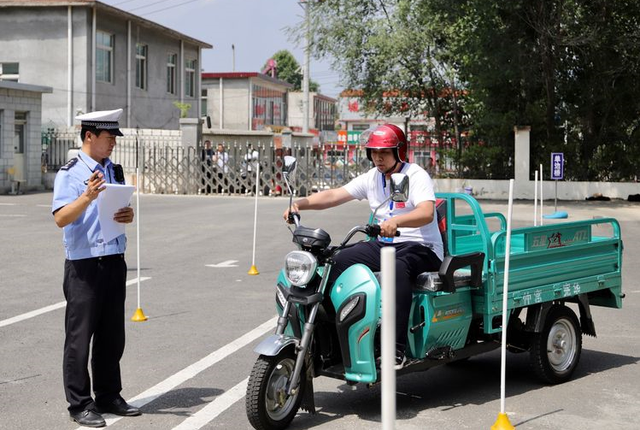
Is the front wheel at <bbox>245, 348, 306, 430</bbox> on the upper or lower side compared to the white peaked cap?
lower

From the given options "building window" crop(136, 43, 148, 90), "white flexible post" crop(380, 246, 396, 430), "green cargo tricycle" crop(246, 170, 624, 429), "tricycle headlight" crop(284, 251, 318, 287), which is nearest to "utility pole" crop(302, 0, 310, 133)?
"building window" crop(136, 43, 148, 90)

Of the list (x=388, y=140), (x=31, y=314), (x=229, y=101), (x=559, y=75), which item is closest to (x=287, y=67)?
(x=229, y=101)

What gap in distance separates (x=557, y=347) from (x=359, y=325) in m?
2.04

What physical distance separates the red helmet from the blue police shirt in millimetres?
1751

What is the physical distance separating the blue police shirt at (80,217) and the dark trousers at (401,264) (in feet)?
4.66

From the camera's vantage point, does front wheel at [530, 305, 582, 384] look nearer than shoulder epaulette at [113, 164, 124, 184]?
No

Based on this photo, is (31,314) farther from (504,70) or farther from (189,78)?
(189,78)

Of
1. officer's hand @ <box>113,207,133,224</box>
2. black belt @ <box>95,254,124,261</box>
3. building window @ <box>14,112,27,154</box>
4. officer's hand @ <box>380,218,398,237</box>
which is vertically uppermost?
building window @ <box>14,112,27,154</box>

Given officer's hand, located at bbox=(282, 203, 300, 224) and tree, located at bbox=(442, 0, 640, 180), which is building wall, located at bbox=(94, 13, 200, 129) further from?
officer's hand, located at bbox=(282, 203, 300, 224)

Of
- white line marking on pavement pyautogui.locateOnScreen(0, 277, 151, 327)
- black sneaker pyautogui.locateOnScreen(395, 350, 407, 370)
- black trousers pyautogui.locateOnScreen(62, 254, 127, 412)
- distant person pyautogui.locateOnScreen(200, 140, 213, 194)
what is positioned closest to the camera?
black trousers pyautogui.locateOnScreen(62, 254, 127, 412)

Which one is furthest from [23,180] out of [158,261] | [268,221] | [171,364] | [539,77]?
Result: [171,364]

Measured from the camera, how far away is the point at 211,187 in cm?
3359

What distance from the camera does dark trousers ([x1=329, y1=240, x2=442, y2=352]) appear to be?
584cm

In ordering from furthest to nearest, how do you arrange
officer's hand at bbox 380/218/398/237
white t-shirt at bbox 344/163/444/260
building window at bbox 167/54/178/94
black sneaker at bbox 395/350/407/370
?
building window at bbox 167/54/178/94
white t-shirt at bbox 344/163/444/260
black sneaker at bbox 395/350/407/370
officer's hand at bbox 380/218/398/237
